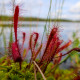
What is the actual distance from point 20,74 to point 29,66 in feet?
0.20

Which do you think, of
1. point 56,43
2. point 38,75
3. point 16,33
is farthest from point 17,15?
point 38,75

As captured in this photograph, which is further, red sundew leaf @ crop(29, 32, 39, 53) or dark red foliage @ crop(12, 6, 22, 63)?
red sundew leaf @ crop(29, 32, 39, 53)

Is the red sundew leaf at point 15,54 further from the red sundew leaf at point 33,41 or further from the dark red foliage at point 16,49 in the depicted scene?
the red sundew leaf at point 33,41

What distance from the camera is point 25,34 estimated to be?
86 cm

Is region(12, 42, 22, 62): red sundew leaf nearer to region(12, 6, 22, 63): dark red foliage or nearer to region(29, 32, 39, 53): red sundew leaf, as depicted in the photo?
region(12, 6, 22, 63): dark red foliage

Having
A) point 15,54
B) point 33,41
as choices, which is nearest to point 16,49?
point 15,54

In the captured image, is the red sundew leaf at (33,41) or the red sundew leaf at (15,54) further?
the red sundew leaf at (33,41)

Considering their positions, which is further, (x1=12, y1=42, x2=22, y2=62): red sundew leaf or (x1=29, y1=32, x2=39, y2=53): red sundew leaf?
(x1=29, y1=32, x2=39, y2=53): red sundew leaf

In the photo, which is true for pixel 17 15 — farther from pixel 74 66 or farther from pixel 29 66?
pixel 74 66

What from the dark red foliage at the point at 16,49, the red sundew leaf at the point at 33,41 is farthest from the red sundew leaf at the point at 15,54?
the red sundew leaf at the point at 33,41

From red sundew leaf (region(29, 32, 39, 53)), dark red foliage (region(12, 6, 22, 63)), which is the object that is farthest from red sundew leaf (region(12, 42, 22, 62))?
red sundew leaf (region(29, 32, 39, 53))

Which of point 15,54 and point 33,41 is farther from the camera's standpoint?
point 33,41

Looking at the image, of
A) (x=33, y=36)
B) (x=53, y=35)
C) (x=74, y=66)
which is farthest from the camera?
(x=74, y=66)

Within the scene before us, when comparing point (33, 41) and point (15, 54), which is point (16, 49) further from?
point (33, 41)
